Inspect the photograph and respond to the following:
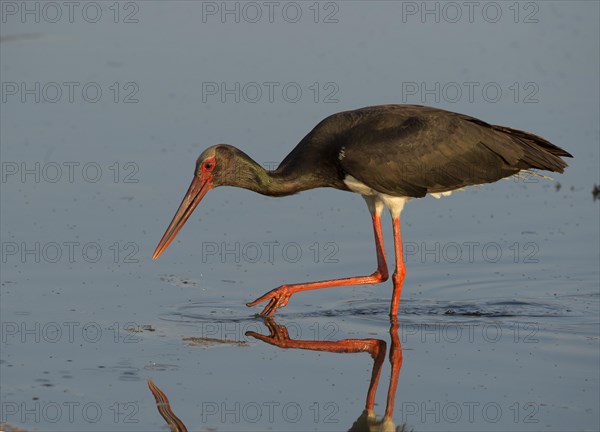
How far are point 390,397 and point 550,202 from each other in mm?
4880

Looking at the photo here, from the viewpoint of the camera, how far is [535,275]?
10555 mm

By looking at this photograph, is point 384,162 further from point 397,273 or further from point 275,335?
point 275,335

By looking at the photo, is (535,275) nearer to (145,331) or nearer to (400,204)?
(400,204)

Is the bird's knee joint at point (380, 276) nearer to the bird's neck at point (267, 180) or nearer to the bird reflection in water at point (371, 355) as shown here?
the bird reflection in water at point (371, 355)

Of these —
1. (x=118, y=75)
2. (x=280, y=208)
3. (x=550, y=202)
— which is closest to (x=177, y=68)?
(x=118, y=75)

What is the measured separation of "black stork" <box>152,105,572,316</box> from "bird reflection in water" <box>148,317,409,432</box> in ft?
1.64

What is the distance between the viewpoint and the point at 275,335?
30.1 ft

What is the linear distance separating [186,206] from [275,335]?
1.32m

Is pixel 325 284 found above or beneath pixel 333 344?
above

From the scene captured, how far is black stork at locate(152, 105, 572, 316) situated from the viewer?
9.84 metres

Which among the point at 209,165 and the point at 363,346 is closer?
the point at 363,346

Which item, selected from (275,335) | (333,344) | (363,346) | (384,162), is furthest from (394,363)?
(384,162)

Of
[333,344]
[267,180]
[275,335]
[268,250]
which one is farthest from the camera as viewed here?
[268,250]

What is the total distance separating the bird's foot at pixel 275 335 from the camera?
902 centimetres
